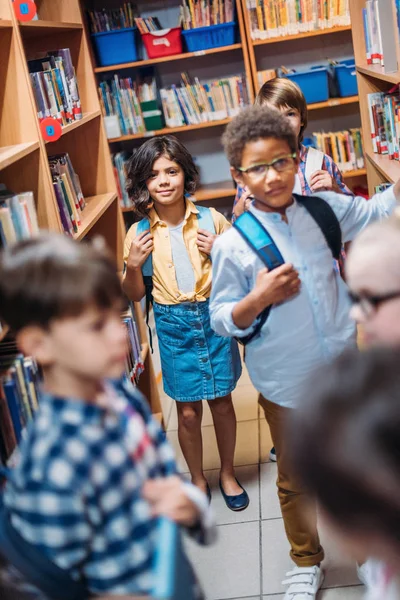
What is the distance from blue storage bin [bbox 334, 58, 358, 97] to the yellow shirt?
267 cm

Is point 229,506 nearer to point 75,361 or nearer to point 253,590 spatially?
point 253,590

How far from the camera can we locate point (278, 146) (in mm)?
1694

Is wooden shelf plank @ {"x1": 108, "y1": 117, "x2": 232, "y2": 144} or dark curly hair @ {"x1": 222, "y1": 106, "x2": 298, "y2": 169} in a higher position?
dark curly hair @ {"x1": 222, "y1": 106, "x2": 298, "y2": 169}

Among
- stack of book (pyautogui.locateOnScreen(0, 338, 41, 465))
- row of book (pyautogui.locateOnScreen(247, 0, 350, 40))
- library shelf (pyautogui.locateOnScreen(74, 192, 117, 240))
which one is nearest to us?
stack of book (pyautogui.locateOnScreen(0, 338, 41, 465))

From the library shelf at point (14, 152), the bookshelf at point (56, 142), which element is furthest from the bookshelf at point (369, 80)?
the library shelf at point (14, 152)

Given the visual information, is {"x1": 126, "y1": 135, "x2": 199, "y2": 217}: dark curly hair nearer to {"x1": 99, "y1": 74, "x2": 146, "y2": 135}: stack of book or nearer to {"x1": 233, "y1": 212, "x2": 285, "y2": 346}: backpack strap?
{"x1": 233, "y1": 212, "x2": 285, "y2": 346}: backpack strap

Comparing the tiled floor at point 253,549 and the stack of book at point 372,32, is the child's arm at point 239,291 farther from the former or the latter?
the stack of book at point 372,32

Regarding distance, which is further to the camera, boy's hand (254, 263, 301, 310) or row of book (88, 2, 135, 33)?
row of book (88, 2, 135, 33)

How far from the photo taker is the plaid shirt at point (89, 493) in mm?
1135

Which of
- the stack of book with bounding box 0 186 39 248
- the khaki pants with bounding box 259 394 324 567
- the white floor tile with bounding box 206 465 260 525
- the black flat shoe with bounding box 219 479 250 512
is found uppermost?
the stack of book with bounding box 0 186 39 248

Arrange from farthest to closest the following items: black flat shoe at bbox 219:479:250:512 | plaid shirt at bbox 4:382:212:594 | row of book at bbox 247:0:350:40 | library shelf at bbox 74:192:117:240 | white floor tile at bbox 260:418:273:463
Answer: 1. row of book at bbox 247:0:350:40
2. white floor tile at bbox 260:418:273:463
3. black flat shoe at bbox 219:479:250:512
4. library shelf at bbox 74:192:117:240
5. plaid shirt at bbox 4:382:212:594

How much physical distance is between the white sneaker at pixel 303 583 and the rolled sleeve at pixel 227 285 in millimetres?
813

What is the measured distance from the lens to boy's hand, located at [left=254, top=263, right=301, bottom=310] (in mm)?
1705

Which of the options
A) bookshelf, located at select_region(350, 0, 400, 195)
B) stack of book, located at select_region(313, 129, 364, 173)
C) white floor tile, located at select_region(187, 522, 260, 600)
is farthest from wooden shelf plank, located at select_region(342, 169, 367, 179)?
white floor tile, located at select_region(187, 522, 260, 600)
